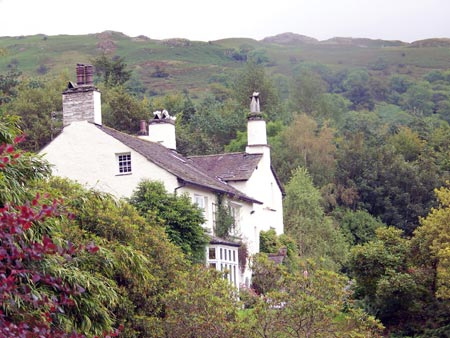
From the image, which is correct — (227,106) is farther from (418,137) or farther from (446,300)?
(446,300)

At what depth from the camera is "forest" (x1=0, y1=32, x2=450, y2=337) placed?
2020cm

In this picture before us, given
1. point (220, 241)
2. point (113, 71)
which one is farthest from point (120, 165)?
point (113, 71)

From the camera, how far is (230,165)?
2208 inches

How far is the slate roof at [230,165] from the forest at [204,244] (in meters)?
3.95

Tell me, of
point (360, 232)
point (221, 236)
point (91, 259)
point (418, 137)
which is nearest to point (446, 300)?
point (221, 236)

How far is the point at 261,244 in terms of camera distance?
5597cm

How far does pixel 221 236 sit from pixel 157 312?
16.9 m

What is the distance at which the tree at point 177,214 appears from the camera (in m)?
41.0

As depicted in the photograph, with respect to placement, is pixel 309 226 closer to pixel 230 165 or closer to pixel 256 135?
pixel 256 135

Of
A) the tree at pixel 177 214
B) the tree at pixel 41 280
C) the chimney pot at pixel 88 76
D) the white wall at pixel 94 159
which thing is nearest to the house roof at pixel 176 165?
the white wall at pixel 94 159

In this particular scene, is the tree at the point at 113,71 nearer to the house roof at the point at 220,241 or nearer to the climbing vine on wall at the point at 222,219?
the climbing vine on wall at the point at 222,219

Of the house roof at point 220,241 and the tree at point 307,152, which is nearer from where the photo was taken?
the house roof at point 220,241

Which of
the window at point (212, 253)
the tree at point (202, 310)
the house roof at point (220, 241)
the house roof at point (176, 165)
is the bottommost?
the window at point (212, 253)

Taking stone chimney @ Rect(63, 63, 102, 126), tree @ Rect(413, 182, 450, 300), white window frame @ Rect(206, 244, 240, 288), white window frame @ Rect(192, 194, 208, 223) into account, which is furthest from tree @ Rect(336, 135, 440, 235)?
stone chimney @ Rect(63, 63, 102, 126)
